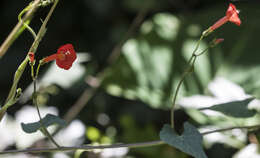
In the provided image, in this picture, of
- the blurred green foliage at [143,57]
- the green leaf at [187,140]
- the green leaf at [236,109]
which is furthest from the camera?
the blurred green foliage at [143,57]

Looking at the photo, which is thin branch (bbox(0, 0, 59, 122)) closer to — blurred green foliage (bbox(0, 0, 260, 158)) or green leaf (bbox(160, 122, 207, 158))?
green leaf (bbox(160, 122, 207, 158))

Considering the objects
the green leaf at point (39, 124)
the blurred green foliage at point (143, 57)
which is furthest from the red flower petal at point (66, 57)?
the blurred green foliage at point (143, 57)

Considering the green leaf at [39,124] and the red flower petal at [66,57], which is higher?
the red flower petal at [66,57]

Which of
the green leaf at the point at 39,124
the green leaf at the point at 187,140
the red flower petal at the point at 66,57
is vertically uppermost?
the red flower petal at the point at 66,57

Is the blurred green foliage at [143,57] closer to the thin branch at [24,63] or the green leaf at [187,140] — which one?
the green leaf at [187,140]

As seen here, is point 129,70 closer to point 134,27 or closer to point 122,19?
point 134,27

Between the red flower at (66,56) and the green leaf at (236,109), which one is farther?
the green leaf at (236,109)

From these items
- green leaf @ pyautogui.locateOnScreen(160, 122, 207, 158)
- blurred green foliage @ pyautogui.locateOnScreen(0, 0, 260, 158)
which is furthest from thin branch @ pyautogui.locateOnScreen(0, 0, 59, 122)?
blurred green foliage @ pyautogui.locateOnScreen(0, 0, 260, 158)

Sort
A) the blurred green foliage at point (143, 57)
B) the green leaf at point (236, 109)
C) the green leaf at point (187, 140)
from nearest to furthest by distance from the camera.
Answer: the green leaf at point (187, 140), the green leaf at point (236, 109), the blurred green foliage at point (143, 57)

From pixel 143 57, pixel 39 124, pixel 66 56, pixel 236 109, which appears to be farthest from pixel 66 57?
pixel 143 57

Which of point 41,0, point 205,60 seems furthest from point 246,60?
point 41,0
